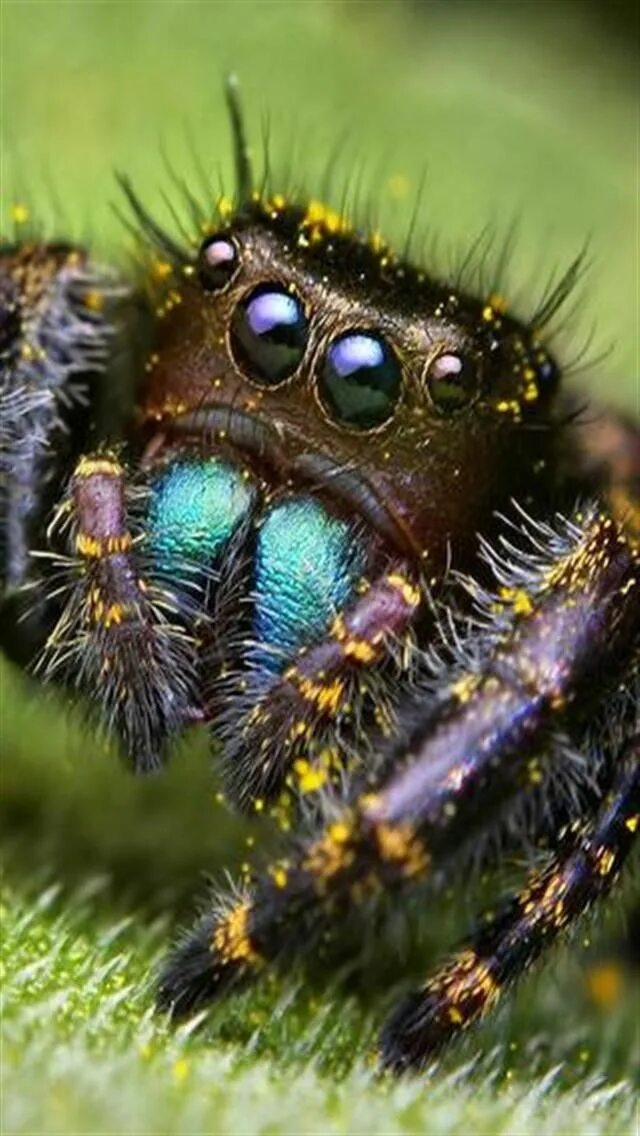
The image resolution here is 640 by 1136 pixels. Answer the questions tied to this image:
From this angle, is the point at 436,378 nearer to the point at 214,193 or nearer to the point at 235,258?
the point at 235,258

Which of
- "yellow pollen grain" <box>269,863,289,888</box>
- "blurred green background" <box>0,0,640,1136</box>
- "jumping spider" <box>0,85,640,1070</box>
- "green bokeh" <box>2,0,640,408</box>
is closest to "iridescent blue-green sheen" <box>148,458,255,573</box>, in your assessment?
"jumping spider" <box>0,85,640,1070</box>

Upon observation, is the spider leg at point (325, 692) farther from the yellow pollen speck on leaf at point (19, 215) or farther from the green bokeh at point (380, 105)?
the green bokeh at point (380, 105)

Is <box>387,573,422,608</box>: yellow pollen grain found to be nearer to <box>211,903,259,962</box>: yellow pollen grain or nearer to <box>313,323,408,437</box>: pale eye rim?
<box>313,323,408,437</box>: pale eye rim

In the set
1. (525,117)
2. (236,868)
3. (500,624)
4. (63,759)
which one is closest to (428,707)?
(500,624)

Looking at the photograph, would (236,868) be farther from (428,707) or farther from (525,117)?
(525,117)

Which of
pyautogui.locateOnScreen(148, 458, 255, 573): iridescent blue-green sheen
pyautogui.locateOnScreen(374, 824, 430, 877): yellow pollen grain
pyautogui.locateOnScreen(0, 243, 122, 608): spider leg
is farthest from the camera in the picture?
pyautogui.locateOnScreen(0, 243, 122, 608): spider leg

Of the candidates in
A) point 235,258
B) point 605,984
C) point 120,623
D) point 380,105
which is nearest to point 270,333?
point 235,258
